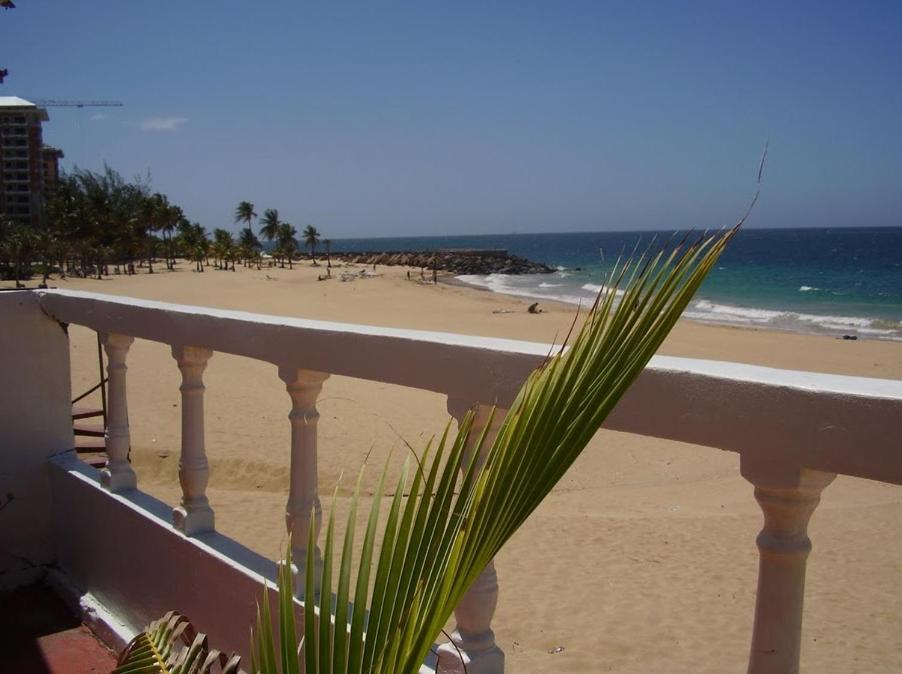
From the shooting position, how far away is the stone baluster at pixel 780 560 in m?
1.31

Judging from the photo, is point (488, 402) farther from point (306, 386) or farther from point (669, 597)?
point (669, 597)

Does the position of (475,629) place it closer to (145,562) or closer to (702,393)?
(702,393)

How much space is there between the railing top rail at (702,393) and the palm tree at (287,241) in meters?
87.7

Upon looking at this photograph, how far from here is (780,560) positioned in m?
1.32

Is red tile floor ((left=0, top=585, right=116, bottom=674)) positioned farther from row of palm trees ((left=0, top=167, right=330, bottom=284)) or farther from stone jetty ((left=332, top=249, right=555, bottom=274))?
stone jetty ((left=332, top=249, right=555, bottom=274))

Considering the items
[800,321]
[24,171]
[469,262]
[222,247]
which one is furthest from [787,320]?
[24,171]

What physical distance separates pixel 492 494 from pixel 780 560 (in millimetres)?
709

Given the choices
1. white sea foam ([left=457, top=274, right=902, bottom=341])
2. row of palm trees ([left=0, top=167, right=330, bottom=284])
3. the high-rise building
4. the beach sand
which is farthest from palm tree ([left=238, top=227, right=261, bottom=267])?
the beach sand

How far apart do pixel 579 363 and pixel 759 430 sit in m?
0.54

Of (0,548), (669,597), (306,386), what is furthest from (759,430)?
(669,597)

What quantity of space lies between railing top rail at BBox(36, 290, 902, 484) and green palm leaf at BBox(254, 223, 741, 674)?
1.39ft

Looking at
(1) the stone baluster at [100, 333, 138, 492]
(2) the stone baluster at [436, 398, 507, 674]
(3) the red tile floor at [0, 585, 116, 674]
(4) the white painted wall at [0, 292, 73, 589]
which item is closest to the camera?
(2) the stone baluster at [436, 398, 507, 674]

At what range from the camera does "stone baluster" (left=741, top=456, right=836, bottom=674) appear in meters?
1.31

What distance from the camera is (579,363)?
891 millimetres
